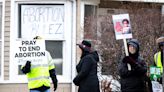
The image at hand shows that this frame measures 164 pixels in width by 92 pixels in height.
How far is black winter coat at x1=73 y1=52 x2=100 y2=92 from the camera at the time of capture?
26.8 feet

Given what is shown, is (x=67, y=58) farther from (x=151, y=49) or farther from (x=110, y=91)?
(x=151, y=49)

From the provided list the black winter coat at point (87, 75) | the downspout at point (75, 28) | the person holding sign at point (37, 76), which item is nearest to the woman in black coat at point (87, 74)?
the black winter coat at point (87, 75)

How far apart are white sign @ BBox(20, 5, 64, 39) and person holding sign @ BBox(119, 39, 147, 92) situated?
5109 millimetres

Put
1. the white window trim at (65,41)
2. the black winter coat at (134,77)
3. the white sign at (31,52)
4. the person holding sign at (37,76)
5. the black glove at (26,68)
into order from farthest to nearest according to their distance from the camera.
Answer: the white window trim at (65,41), the white sign at (31,52), the person holding sign at (37,76), the black glove at (26,68), the black winter coat at (134,77)

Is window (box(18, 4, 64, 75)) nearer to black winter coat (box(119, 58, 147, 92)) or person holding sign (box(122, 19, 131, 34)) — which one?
person holding sign (box(122, 19, 131, 34))

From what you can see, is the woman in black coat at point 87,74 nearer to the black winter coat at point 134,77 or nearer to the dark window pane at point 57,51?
the black winter coat at point 134,77

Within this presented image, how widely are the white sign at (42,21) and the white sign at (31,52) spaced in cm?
309

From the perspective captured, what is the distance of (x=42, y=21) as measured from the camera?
488 inches

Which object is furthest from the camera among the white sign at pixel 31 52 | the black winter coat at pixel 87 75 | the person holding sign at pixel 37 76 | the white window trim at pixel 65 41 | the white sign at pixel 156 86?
the white window trim at pixel 65 41

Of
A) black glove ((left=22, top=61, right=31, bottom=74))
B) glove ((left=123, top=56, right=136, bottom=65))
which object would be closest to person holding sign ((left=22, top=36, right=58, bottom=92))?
black glove ((left=22, top=61, right=31, bottom=74))

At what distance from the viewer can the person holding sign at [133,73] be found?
24.1 ft

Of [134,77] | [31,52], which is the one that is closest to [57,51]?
[31,52]

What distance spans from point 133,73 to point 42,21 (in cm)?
540

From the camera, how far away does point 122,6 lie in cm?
→ 1336
